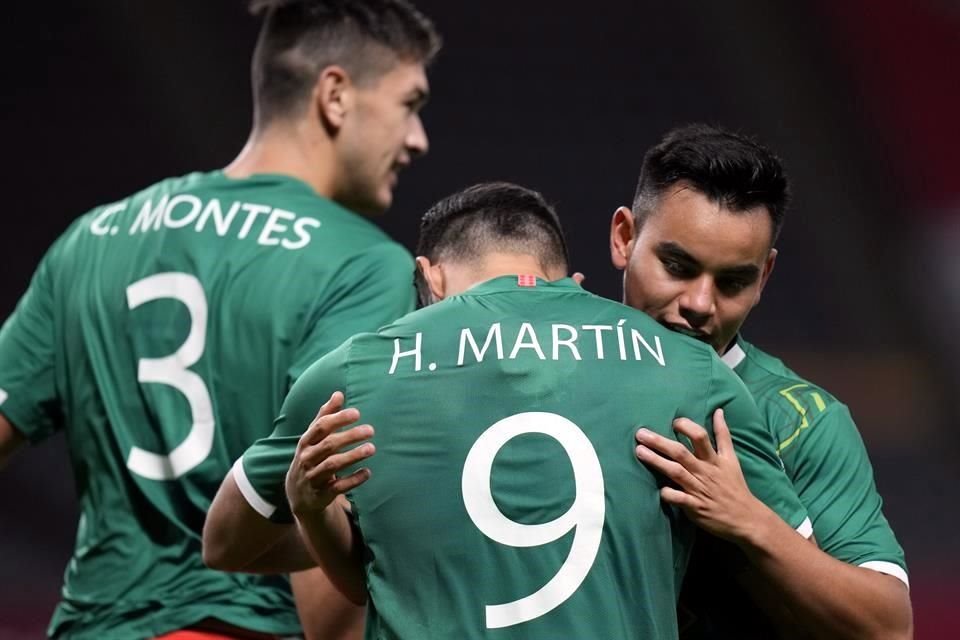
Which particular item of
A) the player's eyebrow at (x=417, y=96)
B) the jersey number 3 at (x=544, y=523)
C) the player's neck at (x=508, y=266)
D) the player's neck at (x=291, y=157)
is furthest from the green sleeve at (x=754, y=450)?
the player's eyebrow at (x=417, y=96)

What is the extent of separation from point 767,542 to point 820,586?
101mm

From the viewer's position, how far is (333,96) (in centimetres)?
318

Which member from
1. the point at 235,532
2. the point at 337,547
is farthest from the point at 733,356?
the point at 235,532

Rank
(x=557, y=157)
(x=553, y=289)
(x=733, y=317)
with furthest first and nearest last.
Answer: (x=557, y=157)
(x=733, y=317)
(x=553, y=289)

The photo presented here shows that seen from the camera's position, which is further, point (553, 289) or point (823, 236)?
point (823, 236)

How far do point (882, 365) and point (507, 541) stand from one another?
17.7 feet

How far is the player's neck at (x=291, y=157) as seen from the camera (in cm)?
308

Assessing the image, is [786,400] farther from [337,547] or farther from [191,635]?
[191,635]

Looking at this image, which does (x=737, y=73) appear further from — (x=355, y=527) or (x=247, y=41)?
(x=355, y=527)

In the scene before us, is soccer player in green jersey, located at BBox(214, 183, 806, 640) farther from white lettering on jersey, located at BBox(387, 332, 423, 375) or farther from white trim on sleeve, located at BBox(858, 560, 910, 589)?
white trim on sleeve, located at BBox(858, 560, 910, 589)

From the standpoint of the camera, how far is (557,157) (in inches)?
294

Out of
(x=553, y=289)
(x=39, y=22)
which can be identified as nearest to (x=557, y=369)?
(x=553, y=289)

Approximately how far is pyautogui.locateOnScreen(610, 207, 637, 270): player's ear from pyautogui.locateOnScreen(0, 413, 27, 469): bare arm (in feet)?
4.21

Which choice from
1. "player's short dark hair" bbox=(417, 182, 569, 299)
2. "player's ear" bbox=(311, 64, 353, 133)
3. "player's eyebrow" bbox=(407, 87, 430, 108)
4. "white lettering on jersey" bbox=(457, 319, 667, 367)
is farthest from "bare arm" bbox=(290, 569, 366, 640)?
"player's eyebrow" bbox=(407, 87, 430, 108)
